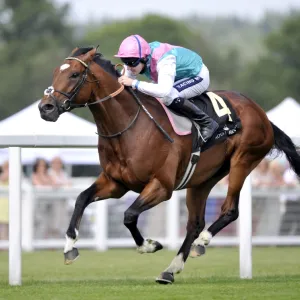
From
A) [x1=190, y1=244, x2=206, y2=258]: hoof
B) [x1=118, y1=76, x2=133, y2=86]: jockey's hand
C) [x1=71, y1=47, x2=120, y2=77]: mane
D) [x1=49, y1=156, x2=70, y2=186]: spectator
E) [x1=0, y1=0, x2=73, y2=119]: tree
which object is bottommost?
[x1=0, y1=0, x2=73, y2=119]: tree

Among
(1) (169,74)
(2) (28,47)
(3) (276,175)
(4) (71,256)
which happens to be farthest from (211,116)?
(2) (28,47)

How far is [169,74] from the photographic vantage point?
30.8 feet

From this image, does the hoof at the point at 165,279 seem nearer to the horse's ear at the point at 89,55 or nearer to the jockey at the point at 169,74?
the jockey at the point at 169,74

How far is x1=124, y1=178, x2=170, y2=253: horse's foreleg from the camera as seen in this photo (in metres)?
9.19

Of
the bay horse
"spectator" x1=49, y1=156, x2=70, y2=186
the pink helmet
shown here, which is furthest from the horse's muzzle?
"spectator" x1=49, y1=156, x2=70, y2=186

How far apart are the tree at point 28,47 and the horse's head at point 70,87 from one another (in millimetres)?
49522

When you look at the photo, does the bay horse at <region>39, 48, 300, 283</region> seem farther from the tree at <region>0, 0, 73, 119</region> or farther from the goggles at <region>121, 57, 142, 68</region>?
the tree at <region>0, 0, 73, 119</region>

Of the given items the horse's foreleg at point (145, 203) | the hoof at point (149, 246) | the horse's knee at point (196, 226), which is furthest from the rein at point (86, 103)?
the horse's knee at point (196, 226)

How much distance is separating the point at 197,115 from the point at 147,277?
2.08 metres

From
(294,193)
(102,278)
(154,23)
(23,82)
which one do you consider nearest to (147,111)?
(102,278)

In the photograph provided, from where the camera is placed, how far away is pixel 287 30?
7650 centimetres

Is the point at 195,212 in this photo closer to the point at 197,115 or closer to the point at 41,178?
the point at 197,115

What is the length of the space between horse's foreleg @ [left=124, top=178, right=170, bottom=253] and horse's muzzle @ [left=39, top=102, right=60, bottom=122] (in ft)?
3.42

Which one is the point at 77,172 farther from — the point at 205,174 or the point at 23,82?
the point at 23,82
